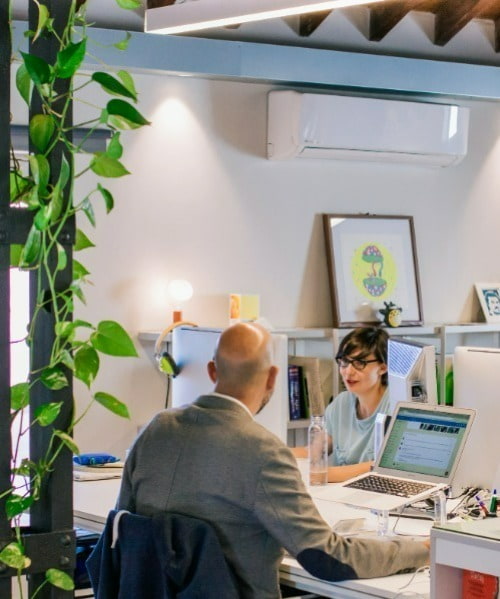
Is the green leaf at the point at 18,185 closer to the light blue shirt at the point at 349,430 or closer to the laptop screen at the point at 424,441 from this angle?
the laptop screen at the point at 424,441

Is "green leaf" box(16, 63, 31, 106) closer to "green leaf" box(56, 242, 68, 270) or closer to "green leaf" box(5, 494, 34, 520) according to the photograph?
"green leaf" box(56, 242, 68, 270)

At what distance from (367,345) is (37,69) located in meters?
3.10

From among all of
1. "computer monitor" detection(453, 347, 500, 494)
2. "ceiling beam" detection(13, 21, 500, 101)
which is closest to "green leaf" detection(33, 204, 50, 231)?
"computer monitor" detection(453, 347, 500, 494)

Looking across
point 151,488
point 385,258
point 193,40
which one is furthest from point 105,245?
point 151,488

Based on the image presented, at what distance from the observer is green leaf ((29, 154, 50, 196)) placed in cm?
154

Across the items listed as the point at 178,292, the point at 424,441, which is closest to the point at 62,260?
the point at 424,441

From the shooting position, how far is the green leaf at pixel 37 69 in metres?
1.52

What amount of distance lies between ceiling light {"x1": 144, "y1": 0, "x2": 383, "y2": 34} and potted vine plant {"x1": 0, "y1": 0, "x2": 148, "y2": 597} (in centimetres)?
233

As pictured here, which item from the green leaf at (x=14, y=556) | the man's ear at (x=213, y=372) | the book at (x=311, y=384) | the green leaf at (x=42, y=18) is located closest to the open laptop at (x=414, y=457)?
the man's ear at (x=213, y=372)

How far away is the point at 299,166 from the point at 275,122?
35 centimetres

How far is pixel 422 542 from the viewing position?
117 inches

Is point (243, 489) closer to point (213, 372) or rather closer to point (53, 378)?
point (213, 372)

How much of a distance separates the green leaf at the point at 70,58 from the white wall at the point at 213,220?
14.5 feet

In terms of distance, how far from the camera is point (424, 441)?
12.0 ft
